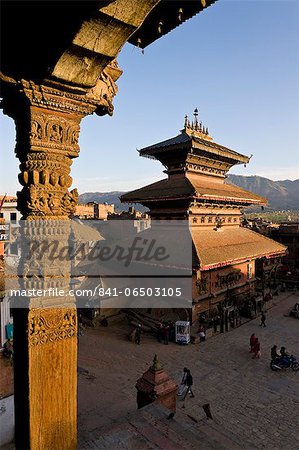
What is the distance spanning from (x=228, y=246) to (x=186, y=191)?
184 inches

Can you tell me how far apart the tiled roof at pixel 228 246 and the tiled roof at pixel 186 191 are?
231 cm

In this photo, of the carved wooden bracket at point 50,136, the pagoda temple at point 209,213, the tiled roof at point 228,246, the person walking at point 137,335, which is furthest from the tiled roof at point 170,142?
the carved wooden bracket at point 50,136

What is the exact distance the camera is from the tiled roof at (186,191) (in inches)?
685

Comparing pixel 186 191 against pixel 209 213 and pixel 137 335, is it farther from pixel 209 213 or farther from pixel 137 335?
pixel 137 335

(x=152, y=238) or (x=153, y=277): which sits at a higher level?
(x=152, y=238)

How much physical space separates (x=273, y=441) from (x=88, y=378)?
6925 millimetres

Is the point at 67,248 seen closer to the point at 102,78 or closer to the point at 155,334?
the point at 102,78

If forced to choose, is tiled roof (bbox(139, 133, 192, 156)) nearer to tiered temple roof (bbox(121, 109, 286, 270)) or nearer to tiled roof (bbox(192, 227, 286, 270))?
tiered temple roof (bbox(121, 109, 286, 270))

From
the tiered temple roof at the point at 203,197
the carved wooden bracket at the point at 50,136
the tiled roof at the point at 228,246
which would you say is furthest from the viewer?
the tiered temple roof at the point at 203,197

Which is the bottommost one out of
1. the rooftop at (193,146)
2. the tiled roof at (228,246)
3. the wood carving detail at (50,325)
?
the tiled roof at (228,246)

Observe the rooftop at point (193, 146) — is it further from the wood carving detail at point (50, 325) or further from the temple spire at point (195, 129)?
the wood carving detail at point (50, 325)

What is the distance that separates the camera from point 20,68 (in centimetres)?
272

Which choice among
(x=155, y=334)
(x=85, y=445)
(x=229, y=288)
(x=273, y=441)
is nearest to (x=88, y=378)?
(x=155, y=334)

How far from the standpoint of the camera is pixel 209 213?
63.5ft
